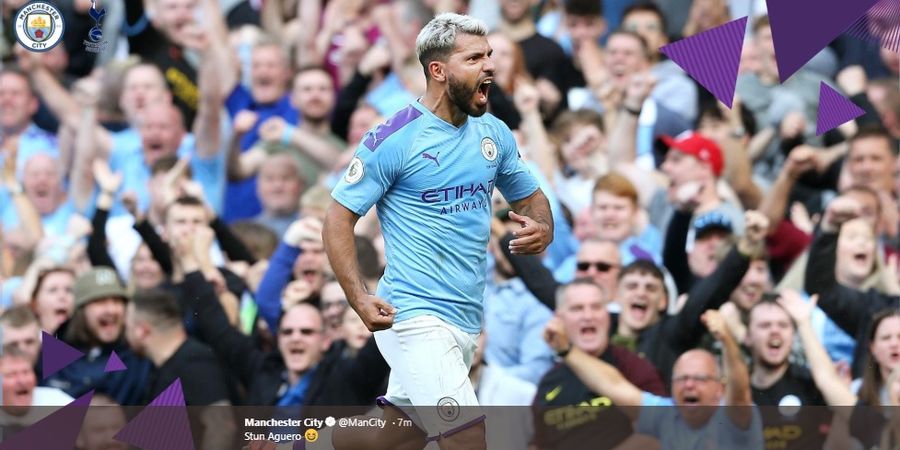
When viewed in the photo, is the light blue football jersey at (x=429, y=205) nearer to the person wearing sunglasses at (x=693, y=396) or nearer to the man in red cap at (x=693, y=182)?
the person wearing sunglasses at (x=693, y=396)

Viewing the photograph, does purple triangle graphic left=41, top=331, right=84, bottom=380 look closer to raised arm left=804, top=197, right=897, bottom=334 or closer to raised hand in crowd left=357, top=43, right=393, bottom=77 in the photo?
raised hand in crowd left=357, top=43, right=393, bottom=77

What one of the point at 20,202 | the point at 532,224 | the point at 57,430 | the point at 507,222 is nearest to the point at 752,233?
the point at 507,222

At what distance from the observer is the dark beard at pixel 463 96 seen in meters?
6.48

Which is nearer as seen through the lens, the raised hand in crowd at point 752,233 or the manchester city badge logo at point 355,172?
the manchester city badge logo at point 355,172

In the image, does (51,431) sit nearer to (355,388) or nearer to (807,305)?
(355,388)

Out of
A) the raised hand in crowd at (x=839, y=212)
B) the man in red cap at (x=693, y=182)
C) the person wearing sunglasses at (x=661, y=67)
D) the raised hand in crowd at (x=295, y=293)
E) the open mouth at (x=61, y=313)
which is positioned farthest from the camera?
the person wearing sunglasses at (x=661, y=67)

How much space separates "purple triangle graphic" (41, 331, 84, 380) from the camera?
32.1 ft

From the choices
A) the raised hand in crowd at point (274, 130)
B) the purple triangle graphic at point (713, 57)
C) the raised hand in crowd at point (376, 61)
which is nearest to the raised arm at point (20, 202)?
the raised hand in crowd at point (274, 130)

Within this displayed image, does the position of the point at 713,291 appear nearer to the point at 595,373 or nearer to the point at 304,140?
the point at 595,373

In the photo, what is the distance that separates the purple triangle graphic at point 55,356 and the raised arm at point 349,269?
3820 mm

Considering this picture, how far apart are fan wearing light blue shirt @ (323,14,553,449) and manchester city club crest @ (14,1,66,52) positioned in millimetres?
4032

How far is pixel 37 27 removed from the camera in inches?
395

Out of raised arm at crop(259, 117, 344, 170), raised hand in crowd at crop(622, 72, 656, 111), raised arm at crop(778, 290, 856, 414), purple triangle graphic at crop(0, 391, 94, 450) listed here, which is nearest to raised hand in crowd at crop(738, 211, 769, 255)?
raised arm at crop(778, 290, 856, 414)

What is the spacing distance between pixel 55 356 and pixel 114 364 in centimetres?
36
